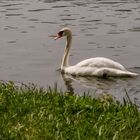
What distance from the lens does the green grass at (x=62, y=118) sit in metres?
7.15

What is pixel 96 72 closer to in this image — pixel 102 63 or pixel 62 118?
pixel 102 63

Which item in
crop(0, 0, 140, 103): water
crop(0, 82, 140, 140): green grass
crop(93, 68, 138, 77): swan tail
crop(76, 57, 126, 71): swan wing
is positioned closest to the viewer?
crop(0, 82, 140, 140): green grass

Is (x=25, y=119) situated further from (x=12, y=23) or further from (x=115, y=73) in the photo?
(x=12, y=23)

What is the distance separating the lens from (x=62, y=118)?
798 cm

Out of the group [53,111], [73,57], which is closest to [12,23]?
[73,57]

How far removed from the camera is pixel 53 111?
8352 mm

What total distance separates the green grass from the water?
426 cm

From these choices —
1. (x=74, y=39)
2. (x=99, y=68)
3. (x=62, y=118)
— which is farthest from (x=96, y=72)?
(x=62, y=118)

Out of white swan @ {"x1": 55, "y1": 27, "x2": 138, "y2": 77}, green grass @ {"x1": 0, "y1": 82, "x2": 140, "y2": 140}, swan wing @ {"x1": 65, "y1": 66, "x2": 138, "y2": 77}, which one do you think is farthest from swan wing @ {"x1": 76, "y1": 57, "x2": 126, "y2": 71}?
green grass @ {"x1": 0, "y1": 82, "x2": 140, "y2": 140}

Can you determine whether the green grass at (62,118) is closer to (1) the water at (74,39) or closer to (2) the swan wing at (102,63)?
(1) the water at (74,39)

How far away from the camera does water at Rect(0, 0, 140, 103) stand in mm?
15973

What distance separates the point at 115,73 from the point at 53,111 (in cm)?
777

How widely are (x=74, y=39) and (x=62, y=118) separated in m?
13.1

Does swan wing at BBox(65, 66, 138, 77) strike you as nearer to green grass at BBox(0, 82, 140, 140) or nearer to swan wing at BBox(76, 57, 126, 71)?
swan wing at BBox(76, 57, 126, 71)
